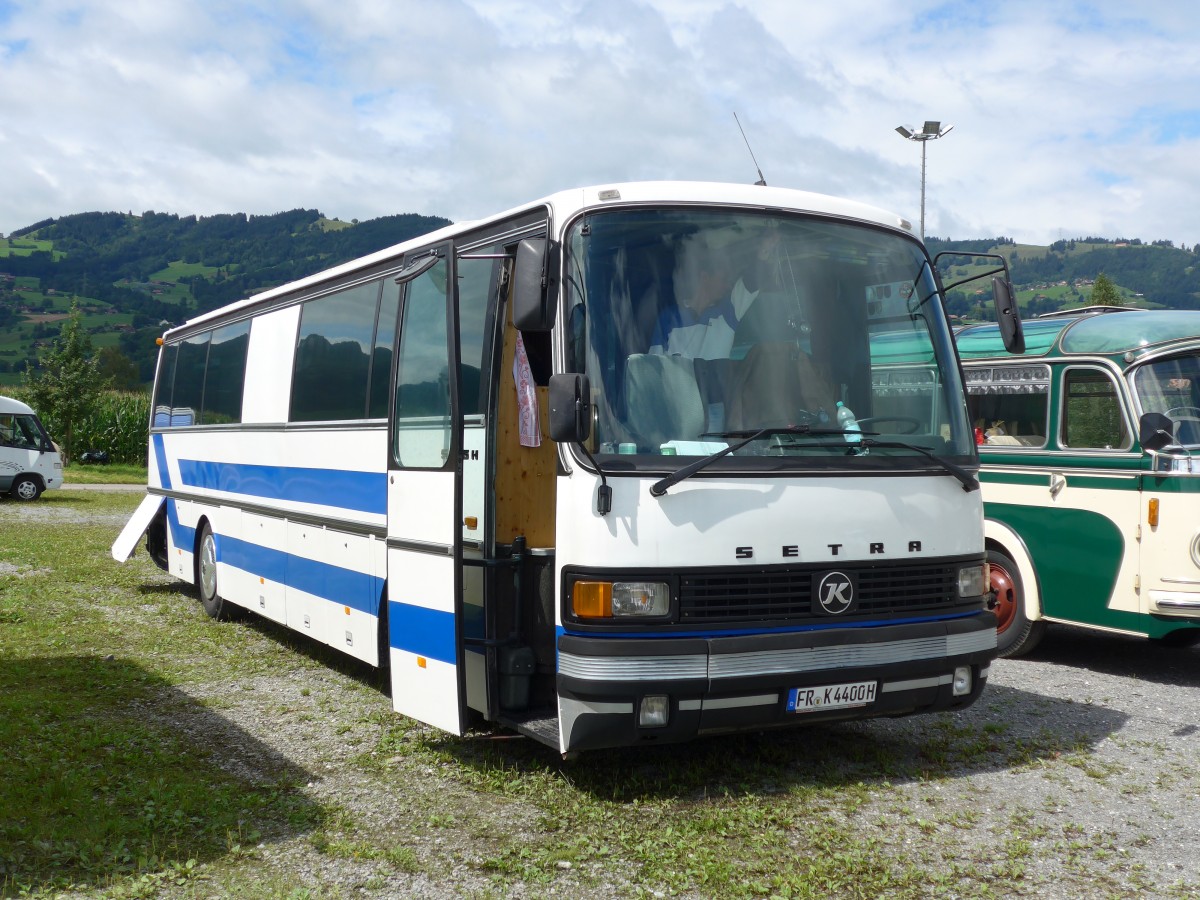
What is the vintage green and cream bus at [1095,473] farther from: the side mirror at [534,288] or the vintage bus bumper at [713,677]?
the side mirror at [534,288]

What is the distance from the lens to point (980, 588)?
6523 millimetres

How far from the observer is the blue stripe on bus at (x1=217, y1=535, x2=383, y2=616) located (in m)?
7.98

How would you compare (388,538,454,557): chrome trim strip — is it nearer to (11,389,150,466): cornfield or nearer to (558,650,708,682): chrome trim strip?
(558,650,708,682): chrome trim strip

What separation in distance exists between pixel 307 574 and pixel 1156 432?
6146mm

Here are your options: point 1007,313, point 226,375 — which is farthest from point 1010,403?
point 226,375

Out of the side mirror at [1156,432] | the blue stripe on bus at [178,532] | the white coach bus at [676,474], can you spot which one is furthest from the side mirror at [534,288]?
the blue stripe on bus at [178,532]

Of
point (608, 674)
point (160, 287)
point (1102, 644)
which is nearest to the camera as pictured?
point (608, 674)

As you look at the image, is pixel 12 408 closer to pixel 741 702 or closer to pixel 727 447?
pixel 727 447

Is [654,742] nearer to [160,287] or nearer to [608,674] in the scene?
[608,674]

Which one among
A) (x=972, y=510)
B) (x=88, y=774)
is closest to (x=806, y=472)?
(x=972, y=510)

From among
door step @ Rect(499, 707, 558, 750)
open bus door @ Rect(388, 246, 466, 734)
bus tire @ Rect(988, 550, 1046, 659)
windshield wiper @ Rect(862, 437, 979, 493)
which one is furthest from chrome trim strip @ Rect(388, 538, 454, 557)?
bus tire @ Rect(988, 550, 1046, 659)

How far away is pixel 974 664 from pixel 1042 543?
3.37 m

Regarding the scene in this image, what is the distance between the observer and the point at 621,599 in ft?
18.2

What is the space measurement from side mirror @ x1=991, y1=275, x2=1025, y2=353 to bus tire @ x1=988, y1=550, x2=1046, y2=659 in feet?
Answer: 10.2
